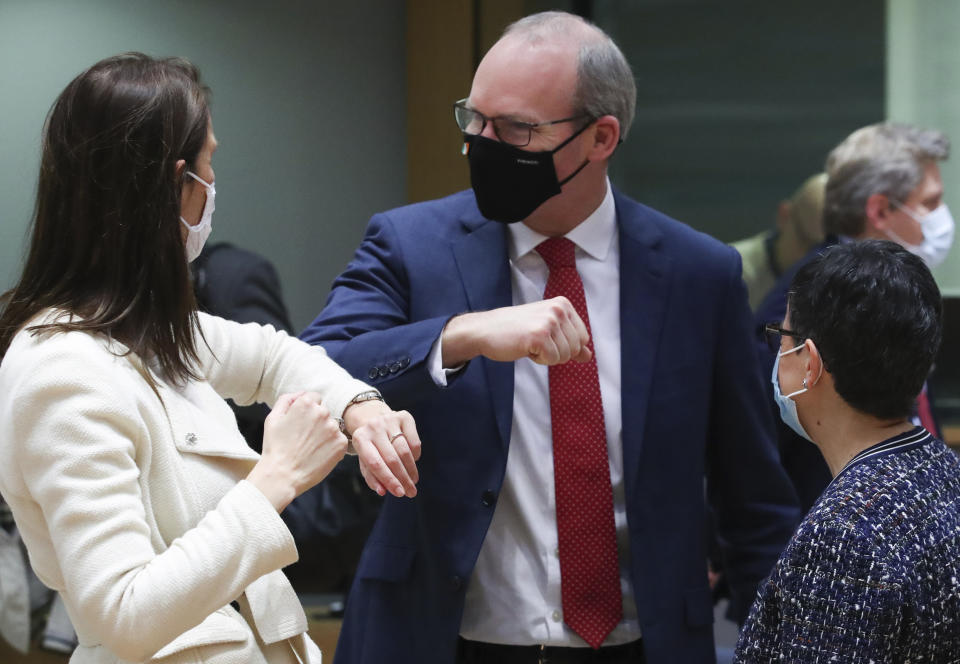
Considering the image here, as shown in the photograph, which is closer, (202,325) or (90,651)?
(90,651)

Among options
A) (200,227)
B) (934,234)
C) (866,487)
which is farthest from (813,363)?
(934,234)

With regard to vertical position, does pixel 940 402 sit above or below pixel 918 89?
below

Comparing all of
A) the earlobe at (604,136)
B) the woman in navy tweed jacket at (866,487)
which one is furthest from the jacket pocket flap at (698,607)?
the earlobe at (604,136)

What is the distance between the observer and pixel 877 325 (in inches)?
73.6

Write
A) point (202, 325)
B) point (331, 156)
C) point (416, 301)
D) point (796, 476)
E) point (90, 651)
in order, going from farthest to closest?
point (331, 156) < point (796, 476) < point (416, 301) < point (202, 325) < point (90, 651)

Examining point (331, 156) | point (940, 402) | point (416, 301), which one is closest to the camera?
point (416, 301)

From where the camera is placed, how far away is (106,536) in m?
1.48

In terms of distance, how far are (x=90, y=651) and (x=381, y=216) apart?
3.35ft

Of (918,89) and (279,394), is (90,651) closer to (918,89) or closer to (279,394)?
(279,394)

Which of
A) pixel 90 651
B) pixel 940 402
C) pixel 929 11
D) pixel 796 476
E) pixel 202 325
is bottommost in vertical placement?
pixel 940 402

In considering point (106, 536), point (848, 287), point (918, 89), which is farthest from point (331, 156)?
point (106, 536)

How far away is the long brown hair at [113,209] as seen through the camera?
1.62 meters

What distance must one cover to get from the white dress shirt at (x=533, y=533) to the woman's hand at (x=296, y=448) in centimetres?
A: 58

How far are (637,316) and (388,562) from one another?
63cm
